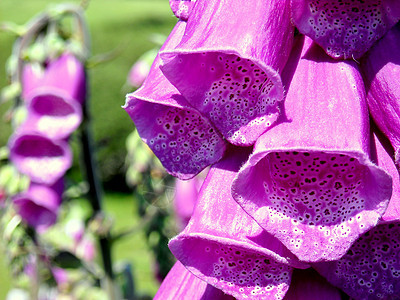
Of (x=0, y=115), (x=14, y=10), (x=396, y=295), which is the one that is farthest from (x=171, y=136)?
(x=14, y=10)

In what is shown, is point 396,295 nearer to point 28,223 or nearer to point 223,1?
point 223,1

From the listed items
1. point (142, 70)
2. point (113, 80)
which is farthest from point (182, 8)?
point (113, 80)

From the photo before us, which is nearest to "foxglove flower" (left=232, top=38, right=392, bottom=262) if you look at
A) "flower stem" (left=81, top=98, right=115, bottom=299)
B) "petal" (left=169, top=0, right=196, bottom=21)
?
"petal" (left=169, top=0, right=196, bottom=21)

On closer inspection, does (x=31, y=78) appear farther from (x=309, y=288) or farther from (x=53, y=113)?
(x=309, y=288)

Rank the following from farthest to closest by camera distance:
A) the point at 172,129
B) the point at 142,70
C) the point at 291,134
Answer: the point at 142,70 < the point at 172,129 < the point at 291,134

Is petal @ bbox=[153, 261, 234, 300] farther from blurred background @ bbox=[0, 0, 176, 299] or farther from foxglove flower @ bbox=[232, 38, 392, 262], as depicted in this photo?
blurred background @ bbox=[0, 0, 176, 299]

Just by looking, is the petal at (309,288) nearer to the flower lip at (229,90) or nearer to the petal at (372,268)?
the petal at (372,268)
